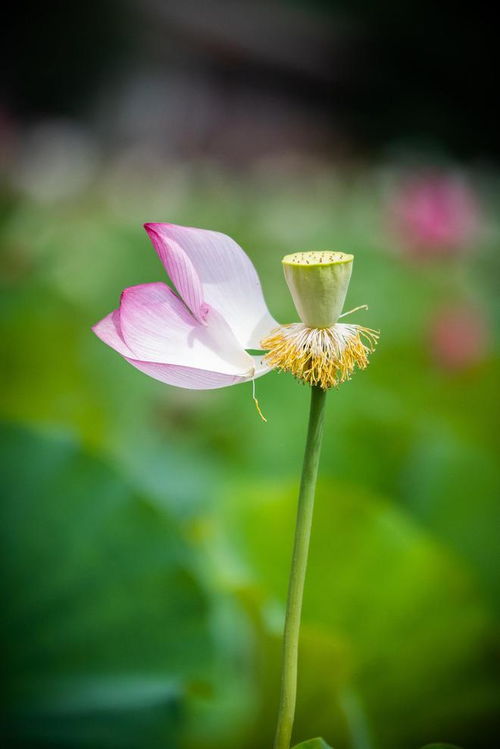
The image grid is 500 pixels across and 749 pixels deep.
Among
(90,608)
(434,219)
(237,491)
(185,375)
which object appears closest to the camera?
(185,375)

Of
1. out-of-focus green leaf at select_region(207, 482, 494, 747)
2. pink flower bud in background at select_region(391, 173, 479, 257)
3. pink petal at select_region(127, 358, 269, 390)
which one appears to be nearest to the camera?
pink petal at select_region(127, 358, 269, 390)

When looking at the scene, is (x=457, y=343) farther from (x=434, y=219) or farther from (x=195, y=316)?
→ (x=195, y=316)

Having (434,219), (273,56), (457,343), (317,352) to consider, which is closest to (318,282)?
(317,352)

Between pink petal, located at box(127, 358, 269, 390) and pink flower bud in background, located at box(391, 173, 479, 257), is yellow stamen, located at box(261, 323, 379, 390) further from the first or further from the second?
pink flower bud in background, located at box(391, 173, 479, 257)

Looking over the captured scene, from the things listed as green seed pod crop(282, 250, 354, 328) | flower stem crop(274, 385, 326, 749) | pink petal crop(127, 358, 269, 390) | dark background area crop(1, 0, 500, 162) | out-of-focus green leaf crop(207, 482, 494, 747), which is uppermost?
dark background area crop(1, 0, 500, 162)

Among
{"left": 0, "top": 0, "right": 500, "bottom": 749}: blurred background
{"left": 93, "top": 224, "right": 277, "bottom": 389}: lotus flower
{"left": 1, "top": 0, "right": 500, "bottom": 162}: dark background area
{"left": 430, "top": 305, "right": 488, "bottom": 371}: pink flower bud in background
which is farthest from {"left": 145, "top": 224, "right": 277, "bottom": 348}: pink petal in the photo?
{"left": 1, "top": 0, "right": 500, "bottom": 162}: dark background area

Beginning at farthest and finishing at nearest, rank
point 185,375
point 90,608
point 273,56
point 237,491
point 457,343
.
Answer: point 273,56 → point 457,343 → point 237,491 → point 90,608 → point 185,375

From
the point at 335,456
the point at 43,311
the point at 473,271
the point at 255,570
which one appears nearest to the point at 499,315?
the point at 473,271
